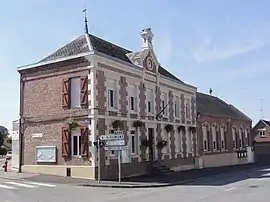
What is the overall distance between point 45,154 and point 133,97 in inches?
285

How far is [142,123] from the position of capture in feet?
93.6

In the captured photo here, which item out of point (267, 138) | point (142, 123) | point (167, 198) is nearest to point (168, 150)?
point (142, 123)

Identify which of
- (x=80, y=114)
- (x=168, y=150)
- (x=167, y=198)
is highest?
(x=80, y=114)

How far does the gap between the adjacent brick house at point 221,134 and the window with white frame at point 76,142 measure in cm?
1704

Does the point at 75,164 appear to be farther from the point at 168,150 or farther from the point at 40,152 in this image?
the point at 168,150

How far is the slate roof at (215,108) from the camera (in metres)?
42.7

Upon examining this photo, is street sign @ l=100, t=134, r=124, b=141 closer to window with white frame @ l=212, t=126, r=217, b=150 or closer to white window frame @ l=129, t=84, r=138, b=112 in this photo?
white window frame @ l=129, t=84, r=138, b=112

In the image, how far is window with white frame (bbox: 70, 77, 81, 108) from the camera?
24.9m

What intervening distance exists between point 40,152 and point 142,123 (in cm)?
731

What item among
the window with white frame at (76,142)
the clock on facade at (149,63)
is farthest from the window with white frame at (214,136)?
the window with white frame at (76,142)

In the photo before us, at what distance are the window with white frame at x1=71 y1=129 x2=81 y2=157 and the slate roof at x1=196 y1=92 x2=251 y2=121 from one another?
59.3 feet

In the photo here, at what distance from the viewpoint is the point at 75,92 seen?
82.3ft

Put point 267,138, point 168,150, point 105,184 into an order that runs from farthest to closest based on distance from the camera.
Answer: point 267,138, point 168,150, point 105,184

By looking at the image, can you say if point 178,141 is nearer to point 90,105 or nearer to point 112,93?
point 112,93
